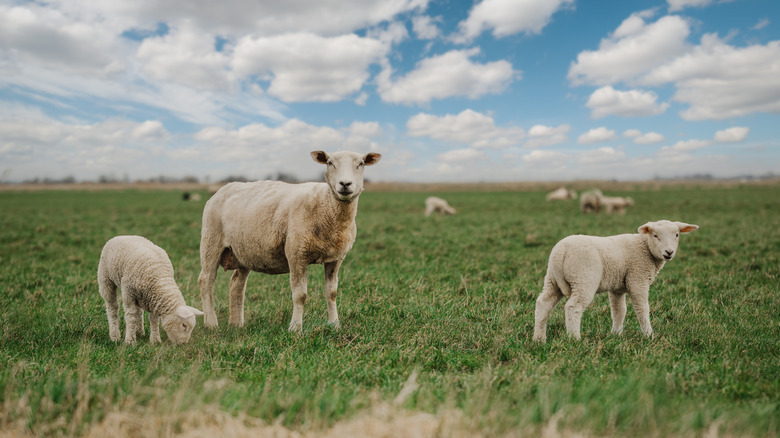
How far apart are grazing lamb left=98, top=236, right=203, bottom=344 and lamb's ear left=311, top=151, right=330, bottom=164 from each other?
7.99 feet

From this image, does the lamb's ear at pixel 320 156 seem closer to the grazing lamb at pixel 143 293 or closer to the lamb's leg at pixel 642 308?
the grazing lamb at pixel 143 293

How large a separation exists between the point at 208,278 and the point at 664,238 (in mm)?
6430

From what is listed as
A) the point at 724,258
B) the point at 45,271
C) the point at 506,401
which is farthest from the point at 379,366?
the point at 724,258

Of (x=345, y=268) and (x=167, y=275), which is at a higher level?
(x=167, y=275)

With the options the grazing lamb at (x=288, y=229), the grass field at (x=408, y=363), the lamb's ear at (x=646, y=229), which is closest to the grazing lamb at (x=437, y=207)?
the grass field at (x=408, y=363)

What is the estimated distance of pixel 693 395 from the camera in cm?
376

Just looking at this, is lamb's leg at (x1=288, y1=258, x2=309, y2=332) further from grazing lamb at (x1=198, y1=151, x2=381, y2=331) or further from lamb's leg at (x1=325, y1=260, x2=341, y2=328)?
lamb's leg at (x1=325, y1=260, x2=341, y2=328)

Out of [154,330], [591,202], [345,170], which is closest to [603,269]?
[345,170]

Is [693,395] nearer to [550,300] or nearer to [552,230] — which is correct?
[550,300]

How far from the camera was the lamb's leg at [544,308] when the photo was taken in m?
5.42

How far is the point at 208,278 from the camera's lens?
265 inches

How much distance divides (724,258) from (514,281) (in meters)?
6.66

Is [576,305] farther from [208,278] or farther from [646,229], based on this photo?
[208,278]

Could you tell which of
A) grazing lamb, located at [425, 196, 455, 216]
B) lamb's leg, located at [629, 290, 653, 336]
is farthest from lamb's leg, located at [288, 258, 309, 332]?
grazing lamb, located at [425, 196, 455, 216]
